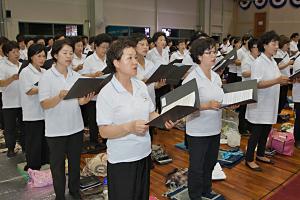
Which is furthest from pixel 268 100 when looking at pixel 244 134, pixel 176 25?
pixel 176 25

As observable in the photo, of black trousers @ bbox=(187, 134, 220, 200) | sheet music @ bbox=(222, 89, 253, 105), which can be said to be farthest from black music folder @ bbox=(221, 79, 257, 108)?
black trousers @ bbox=(187, 134, 220, 200)

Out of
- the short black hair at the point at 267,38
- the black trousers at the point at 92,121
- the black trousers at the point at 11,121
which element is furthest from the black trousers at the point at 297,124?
the black trousers at the point at 11,121

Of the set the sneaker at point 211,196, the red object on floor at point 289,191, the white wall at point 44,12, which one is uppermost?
the white wall at point 44,12

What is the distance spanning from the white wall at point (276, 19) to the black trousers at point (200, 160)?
12285 mm

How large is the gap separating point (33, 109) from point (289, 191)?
2763mm

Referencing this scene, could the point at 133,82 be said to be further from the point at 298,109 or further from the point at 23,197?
the point at 298,109

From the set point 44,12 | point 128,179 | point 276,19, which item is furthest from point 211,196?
point 276,19

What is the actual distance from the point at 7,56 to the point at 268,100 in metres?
3.16

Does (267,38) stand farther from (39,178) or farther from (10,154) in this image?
(10,154)

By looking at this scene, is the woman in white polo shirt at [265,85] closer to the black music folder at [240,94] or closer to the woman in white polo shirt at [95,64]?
the black music folder at [240,94]

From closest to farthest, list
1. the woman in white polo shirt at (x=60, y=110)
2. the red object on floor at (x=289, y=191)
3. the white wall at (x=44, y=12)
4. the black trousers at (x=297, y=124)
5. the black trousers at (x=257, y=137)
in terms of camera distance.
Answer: the woman in white polo shirt at (x=60, y=110) < the red object on floor at (x=289, y=191) < the black trousers at (x=257, y=137) < the black trousers at (x=297, y=124) < the white wall at (x=44, y=12)

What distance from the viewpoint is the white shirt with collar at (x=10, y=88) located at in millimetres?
3621

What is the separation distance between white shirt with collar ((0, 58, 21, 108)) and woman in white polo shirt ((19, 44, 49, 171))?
1.90 ft

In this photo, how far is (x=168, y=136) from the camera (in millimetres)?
4711
